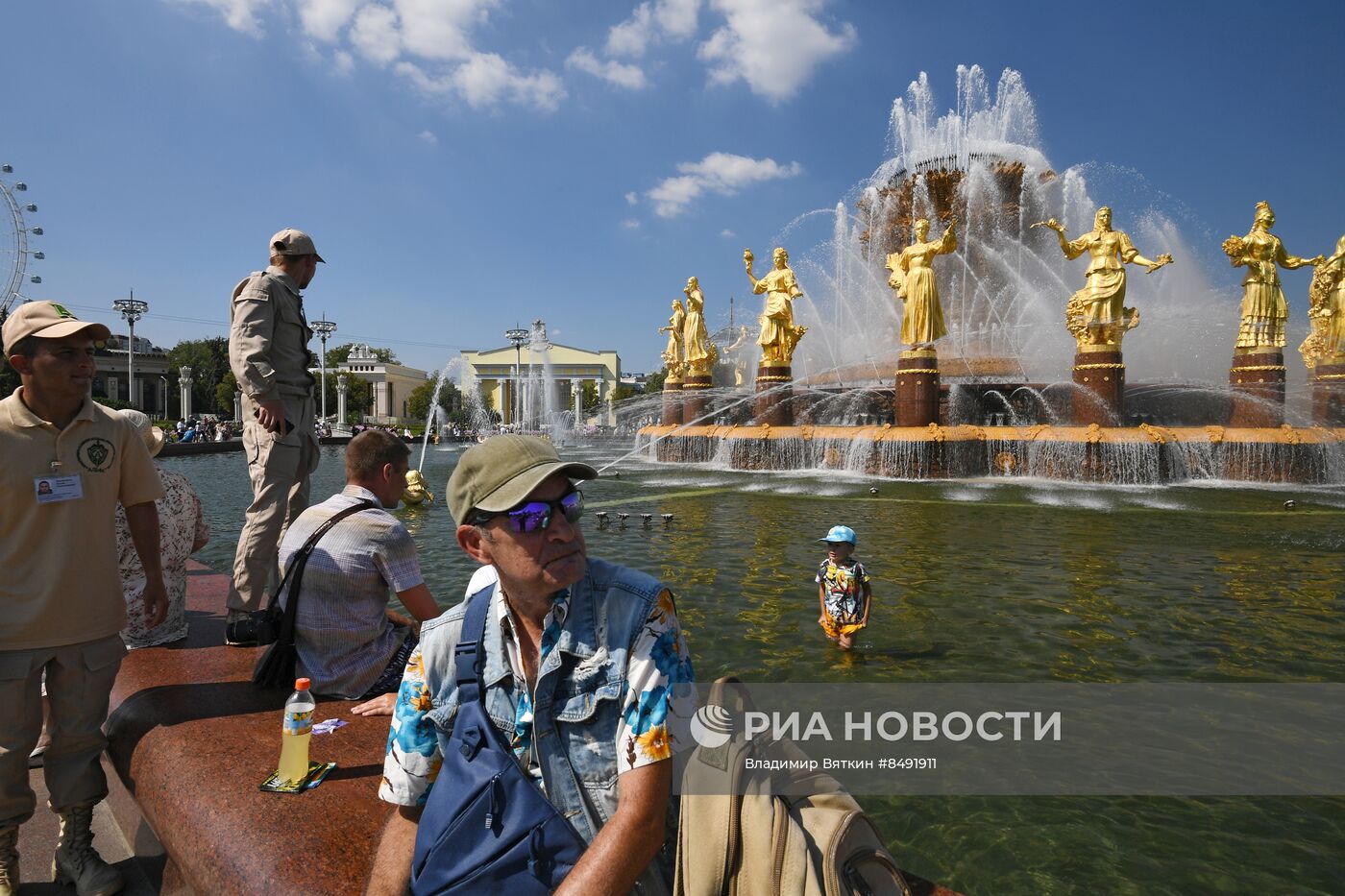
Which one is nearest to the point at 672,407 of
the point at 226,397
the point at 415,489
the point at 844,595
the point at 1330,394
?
the point at 415,489

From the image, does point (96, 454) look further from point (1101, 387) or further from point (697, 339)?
point (697, 339)

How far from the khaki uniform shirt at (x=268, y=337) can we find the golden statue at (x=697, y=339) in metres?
23.4

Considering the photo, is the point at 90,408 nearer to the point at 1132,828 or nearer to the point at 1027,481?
the point at 1132,828

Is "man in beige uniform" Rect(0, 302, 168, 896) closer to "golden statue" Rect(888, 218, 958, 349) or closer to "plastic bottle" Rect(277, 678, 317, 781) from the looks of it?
"plastic bottle" Rect(277, 678, 317, 781)

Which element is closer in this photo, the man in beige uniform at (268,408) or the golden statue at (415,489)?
the man in beige uniform at (268,408)

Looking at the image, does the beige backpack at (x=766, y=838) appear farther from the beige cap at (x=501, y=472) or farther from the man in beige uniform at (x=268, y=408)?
the man in beige uniform at (x=268, y=408)

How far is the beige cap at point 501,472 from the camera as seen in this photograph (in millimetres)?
1698

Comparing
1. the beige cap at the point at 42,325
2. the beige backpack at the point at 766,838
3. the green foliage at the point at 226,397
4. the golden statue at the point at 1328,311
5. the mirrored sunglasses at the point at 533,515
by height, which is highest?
the green foliage at the point at 226,397

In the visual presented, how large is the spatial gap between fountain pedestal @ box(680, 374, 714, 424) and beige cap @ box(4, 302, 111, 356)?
23385mm

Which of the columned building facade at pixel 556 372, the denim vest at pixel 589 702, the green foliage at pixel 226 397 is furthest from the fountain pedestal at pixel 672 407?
the columned building facade at pixel 556 372

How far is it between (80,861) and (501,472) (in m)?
2.40

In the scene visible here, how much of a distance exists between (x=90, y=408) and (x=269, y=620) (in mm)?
1076

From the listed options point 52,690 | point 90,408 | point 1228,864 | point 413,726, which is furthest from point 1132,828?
point 90,408

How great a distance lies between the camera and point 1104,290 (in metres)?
19.1
